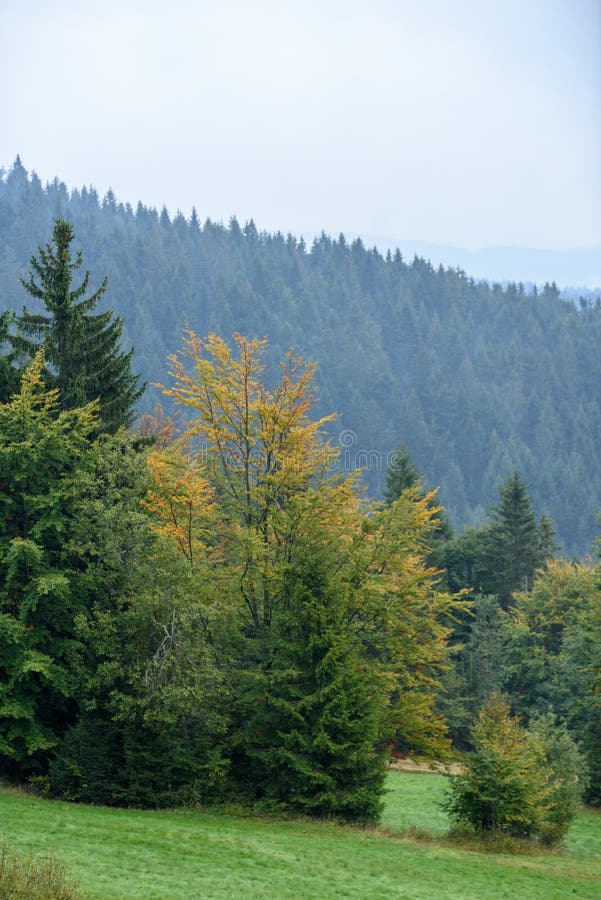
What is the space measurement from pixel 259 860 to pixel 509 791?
305 inches

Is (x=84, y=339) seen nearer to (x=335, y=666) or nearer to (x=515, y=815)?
(x=335, y=666)

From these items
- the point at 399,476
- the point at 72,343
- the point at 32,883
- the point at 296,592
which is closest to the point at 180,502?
the point at 296,592

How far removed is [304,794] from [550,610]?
31745mm

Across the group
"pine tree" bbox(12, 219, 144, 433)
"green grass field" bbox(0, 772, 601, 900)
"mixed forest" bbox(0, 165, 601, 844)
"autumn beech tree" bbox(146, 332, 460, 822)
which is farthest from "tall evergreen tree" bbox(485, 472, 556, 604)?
"green grass field" bbox(0, 772, 601, 900)

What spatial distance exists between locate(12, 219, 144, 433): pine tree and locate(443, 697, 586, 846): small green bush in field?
1512 centimetres

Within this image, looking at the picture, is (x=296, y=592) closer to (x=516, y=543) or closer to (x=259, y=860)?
(x=259, y=860)

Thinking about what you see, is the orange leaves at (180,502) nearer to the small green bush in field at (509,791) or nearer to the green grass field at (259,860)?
the green grass field at (259,860)

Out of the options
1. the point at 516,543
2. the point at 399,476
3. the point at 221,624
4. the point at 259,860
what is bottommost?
the point at 259,860

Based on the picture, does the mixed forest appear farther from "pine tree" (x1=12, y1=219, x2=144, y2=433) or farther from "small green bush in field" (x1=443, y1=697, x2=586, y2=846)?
"pine tree" (x1=12, y1=219, x2=144, y2=433)

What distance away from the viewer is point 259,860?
21688 mm

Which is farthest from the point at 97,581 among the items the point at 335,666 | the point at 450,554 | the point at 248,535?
the point at 450,554

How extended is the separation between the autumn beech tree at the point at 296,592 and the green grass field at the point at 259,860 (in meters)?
1.99

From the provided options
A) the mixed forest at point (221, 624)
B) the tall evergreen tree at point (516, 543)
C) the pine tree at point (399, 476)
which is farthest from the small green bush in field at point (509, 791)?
the tall evergreen tree at point (516, 543)

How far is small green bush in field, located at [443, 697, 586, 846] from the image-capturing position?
87.4 feet
